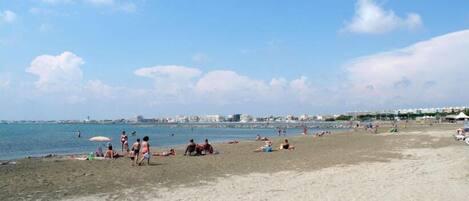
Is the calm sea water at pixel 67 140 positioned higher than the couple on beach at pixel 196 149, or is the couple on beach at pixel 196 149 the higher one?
the couple on beach at pixel 196 149

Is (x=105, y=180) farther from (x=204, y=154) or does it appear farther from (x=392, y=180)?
(x=204, y=154)

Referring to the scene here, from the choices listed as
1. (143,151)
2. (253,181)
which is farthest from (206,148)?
(253,181)

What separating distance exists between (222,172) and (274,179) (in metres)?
3.15

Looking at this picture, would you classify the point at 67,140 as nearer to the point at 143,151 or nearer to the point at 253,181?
the point at 143,151

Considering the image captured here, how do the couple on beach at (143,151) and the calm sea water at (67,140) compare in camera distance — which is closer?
the couple on beach at (143,151)

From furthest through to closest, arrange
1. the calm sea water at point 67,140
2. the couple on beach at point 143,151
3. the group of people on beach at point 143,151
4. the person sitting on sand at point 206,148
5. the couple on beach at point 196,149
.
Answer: the calm sea water at point 67,140 → the person sitting on sand at point 206,148 → the couple on beach at point 196,149 → the group of people on beach at point 143,151 → the couple on beach at point 143,151

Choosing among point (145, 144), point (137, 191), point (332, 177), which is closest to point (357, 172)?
point (332, 177)

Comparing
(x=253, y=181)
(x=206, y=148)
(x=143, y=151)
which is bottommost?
(x=253, y=181)

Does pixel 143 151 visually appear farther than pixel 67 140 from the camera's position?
No

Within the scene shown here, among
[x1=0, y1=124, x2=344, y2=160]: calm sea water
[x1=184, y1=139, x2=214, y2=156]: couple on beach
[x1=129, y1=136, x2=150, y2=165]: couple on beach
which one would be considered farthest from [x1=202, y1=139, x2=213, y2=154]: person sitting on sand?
[x1=0, y1=124, x2=344, y2=160]: calm sea water

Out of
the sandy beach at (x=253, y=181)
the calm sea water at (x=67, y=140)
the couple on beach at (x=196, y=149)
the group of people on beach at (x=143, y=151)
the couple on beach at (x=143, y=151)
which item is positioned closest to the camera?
the sandy beach at (x=253, y=181)

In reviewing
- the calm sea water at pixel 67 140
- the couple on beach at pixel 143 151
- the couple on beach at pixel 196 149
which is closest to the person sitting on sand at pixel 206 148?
the couple on beach at pixel 196 149

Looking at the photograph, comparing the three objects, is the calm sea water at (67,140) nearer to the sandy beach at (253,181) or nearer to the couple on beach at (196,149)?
the couple on beach at (196,149)

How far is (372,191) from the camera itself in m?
12.8
